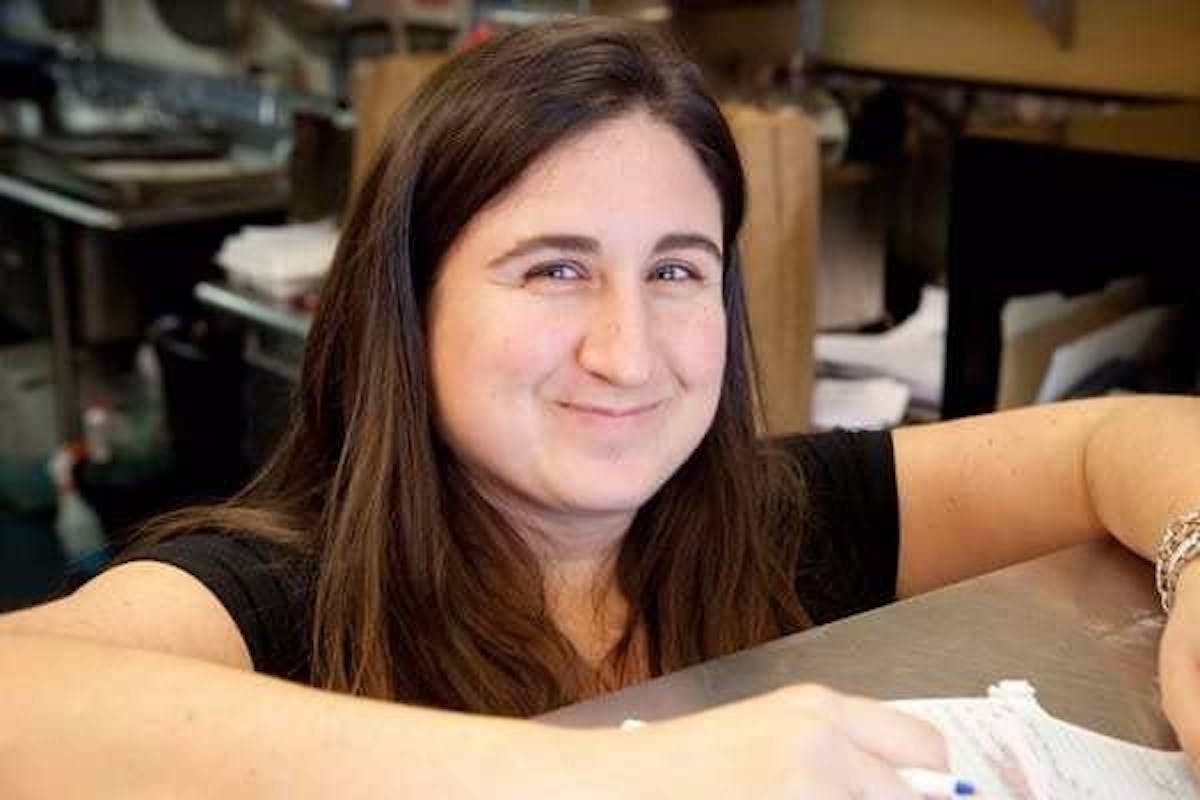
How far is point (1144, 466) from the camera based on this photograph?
1.14 metres

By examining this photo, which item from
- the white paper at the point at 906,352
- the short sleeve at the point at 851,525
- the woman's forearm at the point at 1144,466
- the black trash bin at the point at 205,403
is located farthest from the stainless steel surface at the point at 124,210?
the woman's forearm at the point at 1144,466

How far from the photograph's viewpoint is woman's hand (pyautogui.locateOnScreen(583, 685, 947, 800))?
2.09 feet

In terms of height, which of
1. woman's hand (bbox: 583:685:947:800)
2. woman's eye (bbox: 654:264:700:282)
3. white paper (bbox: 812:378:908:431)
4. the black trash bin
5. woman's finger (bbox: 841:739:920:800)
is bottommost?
the black trash bin

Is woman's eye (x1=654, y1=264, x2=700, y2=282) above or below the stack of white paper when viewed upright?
→ above

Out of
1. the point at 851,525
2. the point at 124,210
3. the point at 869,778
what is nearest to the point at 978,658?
the point at 869,778

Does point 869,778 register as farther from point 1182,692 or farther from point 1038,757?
point 1182,692

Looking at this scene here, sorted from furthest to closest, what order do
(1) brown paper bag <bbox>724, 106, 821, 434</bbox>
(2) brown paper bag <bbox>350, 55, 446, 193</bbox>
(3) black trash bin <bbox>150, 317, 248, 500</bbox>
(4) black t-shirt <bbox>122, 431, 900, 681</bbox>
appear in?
(3) black trash bin <bbox>150, 317, 248, 500</bbox> < (2) brown paper bag <bbox>350, 55, 446, 193</bbox> < (1) brown paper bag <bbox>724, 106, 821, 434</bbox> < (4) black t-shirt <bbox>122, 431, 900, 681</bbox>

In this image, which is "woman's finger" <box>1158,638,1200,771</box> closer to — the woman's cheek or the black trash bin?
the woman's cheek

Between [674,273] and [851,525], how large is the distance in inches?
16.0

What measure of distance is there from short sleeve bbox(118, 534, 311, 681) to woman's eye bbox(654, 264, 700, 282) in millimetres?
347

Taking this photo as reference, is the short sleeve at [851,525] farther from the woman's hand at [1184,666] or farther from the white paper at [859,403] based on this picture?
the white paper at [859,403]

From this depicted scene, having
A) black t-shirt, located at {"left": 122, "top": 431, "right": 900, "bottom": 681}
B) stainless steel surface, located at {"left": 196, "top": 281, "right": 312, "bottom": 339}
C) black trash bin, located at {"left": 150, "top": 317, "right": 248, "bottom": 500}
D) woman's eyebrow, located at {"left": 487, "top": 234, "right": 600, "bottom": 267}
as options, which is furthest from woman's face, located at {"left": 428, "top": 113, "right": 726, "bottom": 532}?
black trash bin, located at {"left": 150, "top": 317, "right": 248, "bottom": 500}

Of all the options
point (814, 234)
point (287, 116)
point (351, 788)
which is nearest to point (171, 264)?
point (287, 116)

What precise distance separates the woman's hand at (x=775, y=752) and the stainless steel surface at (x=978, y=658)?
4.5 inches
